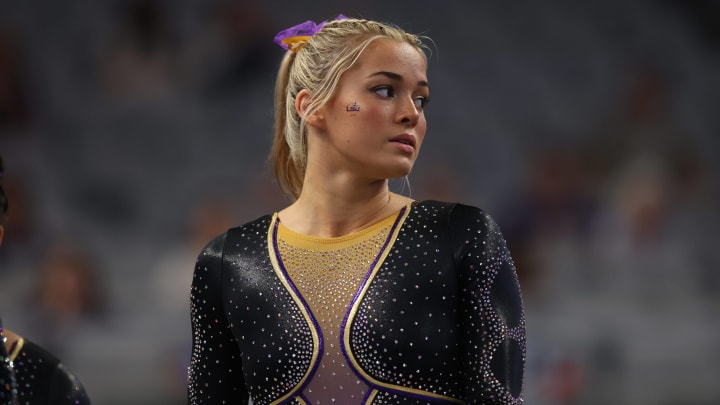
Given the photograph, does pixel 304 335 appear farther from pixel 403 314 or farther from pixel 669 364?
pixel 669 364

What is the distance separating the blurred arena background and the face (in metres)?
3.18

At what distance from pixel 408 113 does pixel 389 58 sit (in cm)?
12

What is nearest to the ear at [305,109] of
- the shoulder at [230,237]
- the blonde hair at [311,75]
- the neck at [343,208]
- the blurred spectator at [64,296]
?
the blonde hair at [311,75]

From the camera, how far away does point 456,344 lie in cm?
202

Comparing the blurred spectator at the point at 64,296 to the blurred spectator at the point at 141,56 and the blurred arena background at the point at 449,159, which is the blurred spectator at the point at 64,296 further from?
the blurred spectator at the point at 141,56

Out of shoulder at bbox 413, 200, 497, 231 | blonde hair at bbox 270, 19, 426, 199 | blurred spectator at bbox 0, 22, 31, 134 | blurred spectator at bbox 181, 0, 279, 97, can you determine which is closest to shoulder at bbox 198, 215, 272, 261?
blonde hair at bbox 270, 19, 426, 199

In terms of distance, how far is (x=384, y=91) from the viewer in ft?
6.95

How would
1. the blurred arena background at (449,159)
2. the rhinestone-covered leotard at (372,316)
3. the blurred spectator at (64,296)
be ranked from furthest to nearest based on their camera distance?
the blurred arena background at (449,159)
the blurred spectator at (64,296)
the rhinestone-covered leotard at (372,316)

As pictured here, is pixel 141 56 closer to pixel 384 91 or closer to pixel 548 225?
pixel 548 225

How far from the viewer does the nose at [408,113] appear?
2.10m

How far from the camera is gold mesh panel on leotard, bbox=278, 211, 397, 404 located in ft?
6.62

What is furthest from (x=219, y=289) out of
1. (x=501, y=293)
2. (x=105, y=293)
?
(x=105, y=293)

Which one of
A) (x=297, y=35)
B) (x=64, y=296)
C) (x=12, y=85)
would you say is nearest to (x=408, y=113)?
(x=297, y=35)

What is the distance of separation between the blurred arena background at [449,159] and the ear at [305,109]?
312cm
